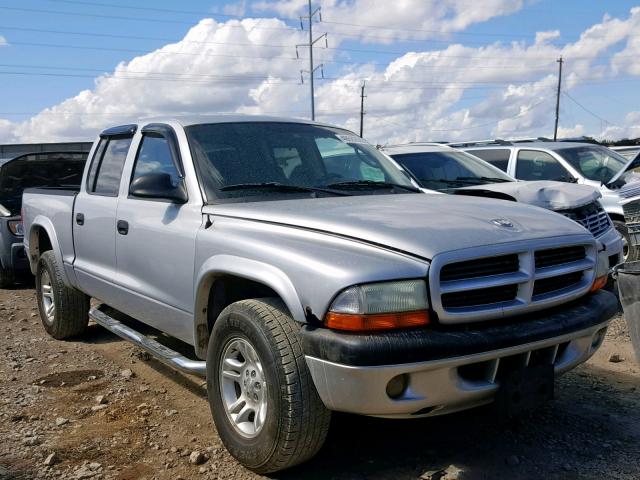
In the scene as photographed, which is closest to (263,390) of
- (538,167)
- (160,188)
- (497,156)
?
(160,188)

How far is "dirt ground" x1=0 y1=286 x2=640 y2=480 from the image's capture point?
3.36 meters

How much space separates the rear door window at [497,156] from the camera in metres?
9.48

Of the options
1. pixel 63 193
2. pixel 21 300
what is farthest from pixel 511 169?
pixel 21 300

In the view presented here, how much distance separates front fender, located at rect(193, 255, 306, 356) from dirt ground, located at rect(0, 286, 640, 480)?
26.7 inches

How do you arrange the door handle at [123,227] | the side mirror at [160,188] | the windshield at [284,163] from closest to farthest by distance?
the side mirror at [160,188] < the windshield at [284,163] < the door handle at [123,227]

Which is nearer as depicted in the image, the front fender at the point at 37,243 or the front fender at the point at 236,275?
the front fender at the point at 236,275

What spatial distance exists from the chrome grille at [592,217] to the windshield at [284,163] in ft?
7.35

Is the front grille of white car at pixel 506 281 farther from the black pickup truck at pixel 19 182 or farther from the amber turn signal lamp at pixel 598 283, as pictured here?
the black pickup truck at pixel 19 182

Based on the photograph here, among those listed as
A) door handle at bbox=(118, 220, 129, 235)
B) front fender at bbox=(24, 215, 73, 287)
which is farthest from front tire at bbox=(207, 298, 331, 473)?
front fender at bbox=(24, 215, 73, 287)

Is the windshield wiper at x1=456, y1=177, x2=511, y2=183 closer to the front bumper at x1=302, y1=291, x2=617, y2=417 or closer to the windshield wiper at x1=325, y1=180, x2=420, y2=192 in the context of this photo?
the windshield wiper at x1=325, y1=180, x2=420, y2=192

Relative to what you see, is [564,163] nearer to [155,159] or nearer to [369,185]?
[369,185]

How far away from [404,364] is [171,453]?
1633 mm

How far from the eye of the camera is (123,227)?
448cm

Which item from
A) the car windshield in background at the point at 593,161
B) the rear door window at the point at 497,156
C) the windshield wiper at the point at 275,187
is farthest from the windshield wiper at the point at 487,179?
the windshield wiper at the point at 275,187
